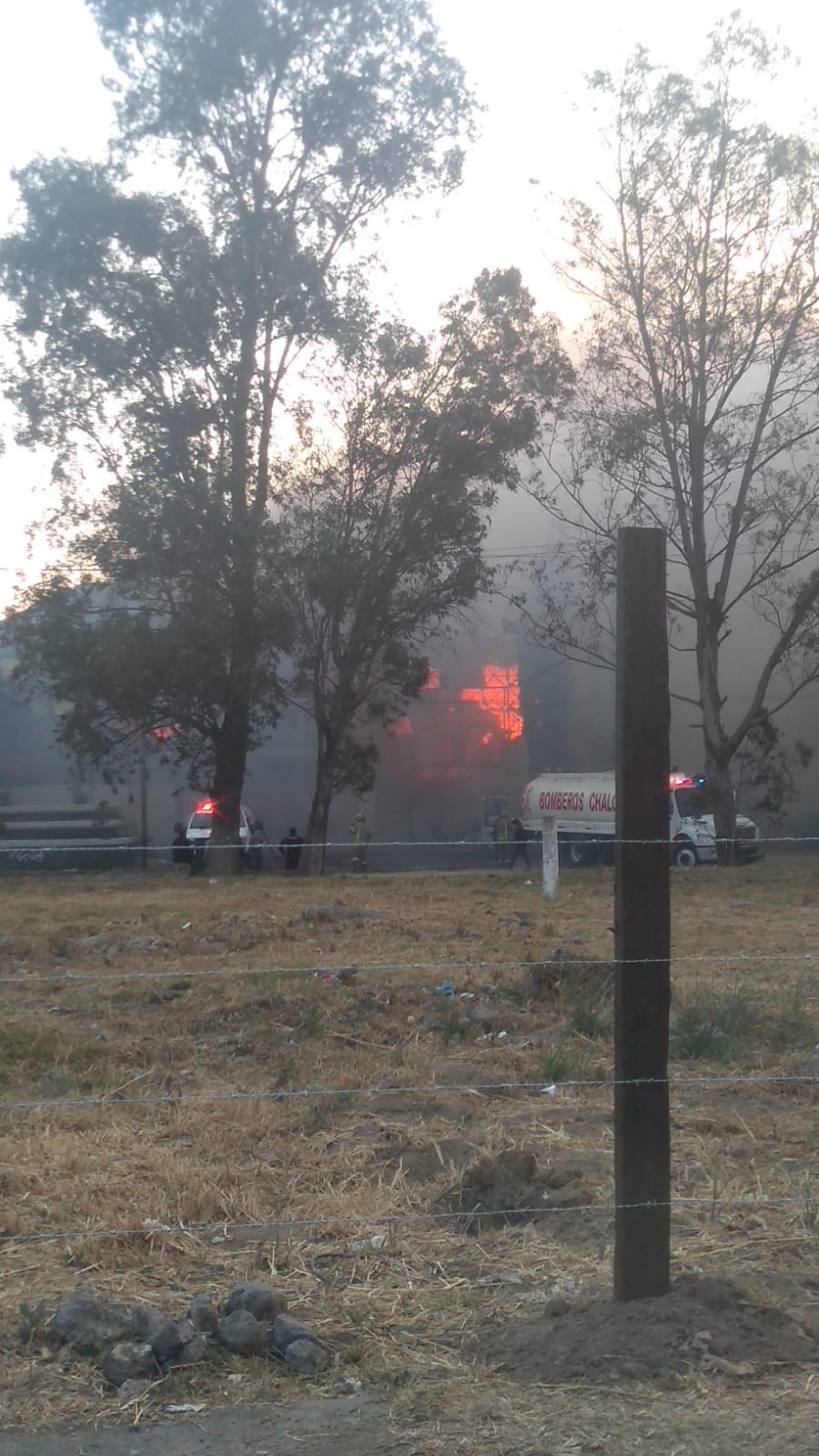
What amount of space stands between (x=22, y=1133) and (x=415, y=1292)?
8.81 feet

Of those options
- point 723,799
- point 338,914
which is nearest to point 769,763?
point 723,799

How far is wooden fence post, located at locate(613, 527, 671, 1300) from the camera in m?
4.52

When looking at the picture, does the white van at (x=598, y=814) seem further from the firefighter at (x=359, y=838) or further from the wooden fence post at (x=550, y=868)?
the wooden fence post at (x=550, y=868)

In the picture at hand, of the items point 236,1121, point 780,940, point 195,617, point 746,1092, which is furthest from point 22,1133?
point 195,617

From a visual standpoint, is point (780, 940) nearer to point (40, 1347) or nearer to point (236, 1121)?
point (236, 1121)

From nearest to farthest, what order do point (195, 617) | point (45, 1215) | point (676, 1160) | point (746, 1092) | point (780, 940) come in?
point (45, 1215)
point (676, 1160)
point (746, 1092)
point (780, 940)
point (195, 617)

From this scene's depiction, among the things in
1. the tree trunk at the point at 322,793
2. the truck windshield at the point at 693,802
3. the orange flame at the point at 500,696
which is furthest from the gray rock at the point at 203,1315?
the orange flame at the point at 500,696

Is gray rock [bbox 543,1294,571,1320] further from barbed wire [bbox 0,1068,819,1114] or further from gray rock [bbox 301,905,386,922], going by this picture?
gray rock [bbox 301,905,386,922]

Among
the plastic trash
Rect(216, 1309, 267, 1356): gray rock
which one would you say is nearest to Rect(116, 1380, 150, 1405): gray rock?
Rect(216, 1309, 267, 1356): gray rock

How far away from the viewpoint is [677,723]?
4631 centimetres

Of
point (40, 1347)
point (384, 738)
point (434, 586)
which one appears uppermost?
point (434, 586)

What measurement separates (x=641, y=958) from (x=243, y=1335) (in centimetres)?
171

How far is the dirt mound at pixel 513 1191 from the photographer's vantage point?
5559 mm

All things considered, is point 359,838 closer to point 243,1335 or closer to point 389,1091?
point 389,1091
